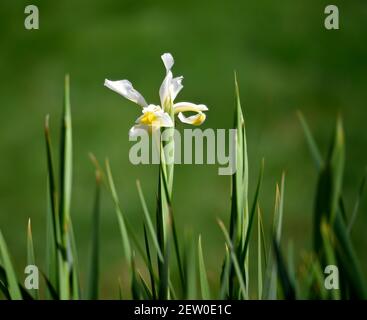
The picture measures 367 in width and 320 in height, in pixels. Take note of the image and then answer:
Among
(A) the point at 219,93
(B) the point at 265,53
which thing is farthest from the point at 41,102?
(B) the point at 265,53

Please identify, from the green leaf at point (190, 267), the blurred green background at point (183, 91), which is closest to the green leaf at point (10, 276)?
the green leaf at point (190, 267)

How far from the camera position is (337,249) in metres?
0.70

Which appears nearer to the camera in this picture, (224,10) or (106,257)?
(106,257)

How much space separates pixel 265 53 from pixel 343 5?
0.44m

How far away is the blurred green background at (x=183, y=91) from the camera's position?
7.97 feet

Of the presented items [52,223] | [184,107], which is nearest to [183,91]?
[184,107]

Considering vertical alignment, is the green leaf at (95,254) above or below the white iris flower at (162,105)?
below

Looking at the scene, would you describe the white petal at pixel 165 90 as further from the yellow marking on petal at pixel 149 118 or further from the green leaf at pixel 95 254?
the green leaf at pixel 95 254

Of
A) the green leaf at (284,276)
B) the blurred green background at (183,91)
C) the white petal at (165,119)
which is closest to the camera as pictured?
the green leaf at (284,276)

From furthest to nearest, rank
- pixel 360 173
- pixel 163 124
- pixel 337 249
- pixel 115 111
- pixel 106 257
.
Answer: pixel 115 111, pixel 360 173, pixel 106 257, pixel 163 124, pixel 337 249

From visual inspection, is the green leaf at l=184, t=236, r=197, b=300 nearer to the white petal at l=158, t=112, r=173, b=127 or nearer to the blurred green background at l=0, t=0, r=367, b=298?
the white petal at l=158, t=112, r=173, b=127

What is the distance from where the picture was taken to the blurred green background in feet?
7.97

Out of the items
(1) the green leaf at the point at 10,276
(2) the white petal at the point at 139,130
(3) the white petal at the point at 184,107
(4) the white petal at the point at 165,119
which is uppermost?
(3) the white petal at the point at 184,107
